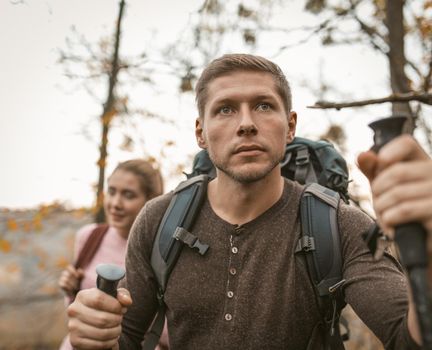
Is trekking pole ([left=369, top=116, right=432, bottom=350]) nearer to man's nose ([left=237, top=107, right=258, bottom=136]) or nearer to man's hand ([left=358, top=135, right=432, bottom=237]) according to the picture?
man's hand ([left=358, top=135, right=432, bottom=237])

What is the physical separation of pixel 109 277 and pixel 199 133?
1563mm

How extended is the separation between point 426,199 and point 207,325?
1670 millimetres

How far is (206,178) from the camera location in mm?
2730

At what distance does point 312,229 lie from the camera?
2.12 metres

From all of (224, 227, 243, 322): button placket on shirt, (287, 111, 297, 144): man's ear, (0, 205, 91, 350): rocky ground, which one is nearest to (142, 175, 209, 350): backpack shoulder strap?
(224, 227, 243, 322): button placket on shirt

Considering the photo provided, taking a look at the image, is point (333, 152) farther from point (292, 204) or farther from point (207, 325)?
point (207, 325)

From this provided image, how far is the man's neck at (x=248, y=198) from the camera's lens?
246 centimetres

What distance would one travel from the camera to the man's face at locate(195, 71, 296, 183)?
90.5 inches

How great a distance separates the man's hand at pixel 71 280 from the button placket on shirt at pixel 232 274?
1.98 m

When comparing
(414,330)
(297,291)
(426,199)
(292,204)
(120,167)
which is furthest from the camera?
(120,167)

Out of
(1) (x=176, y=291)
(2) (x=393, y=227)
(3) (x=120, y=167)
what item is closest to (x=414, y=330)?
(2) (x=393, y=227)

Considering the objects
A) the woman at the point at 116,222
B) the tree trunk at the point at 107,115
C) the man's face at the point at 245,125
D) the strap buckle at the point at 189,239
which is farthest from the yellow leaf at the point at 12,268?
the man's face at the point at 245,125

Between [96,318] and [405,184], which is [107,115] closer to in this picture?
[96,318]

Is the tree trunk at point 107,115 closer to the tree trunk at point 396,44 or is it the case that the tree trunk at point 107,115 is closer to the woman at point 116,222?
the woman at point 116,222
